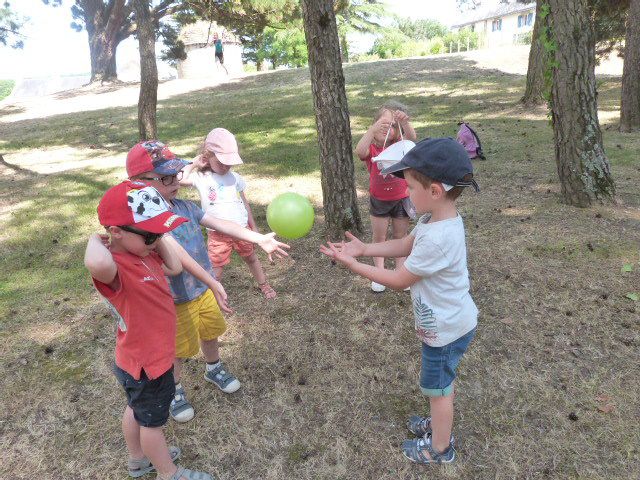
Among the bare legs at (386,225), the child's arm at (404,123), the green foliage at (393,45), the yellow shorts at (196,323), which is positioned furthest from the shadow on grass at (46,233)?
the green foliage at (393,45)

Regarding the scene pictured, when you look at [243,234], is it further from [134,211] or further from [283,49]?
[283,49]

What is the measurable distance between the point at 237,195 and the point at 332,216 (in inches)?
70.4

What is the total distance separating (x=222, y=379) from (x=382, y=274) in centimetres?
180

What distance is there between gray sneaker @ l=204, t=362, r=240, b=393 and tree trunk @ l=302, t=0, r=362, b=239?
270 centimetres

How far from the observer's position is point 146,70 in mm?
8828

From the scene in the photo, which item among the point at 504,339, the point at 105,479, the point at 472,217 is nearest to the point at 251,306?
the point at 105,479

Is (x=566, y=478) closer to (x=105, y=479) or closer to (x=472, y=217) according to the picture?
(x=105, y=479)

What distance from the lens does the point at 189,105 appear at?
17.3 meters

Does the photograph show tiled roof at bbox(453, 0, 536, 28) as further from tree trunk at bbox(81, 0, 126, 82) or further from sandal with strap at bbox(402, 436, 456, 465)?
sandal with strap at bbox(402, 436, 456, 465)

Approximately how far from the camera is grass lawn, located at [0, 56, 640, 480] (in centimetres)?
293

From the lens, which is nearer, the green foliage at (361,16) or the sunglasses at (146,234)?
the sunglasses at (146,234)

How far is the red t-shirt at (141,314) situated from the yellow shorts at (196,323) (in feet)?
1.77

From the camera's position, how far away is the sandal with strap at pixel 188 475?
2689 millimetres

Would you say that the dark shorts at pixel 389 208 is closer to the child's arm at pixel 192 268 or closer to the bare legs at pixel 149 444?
the child's arm at pixel 192 268
